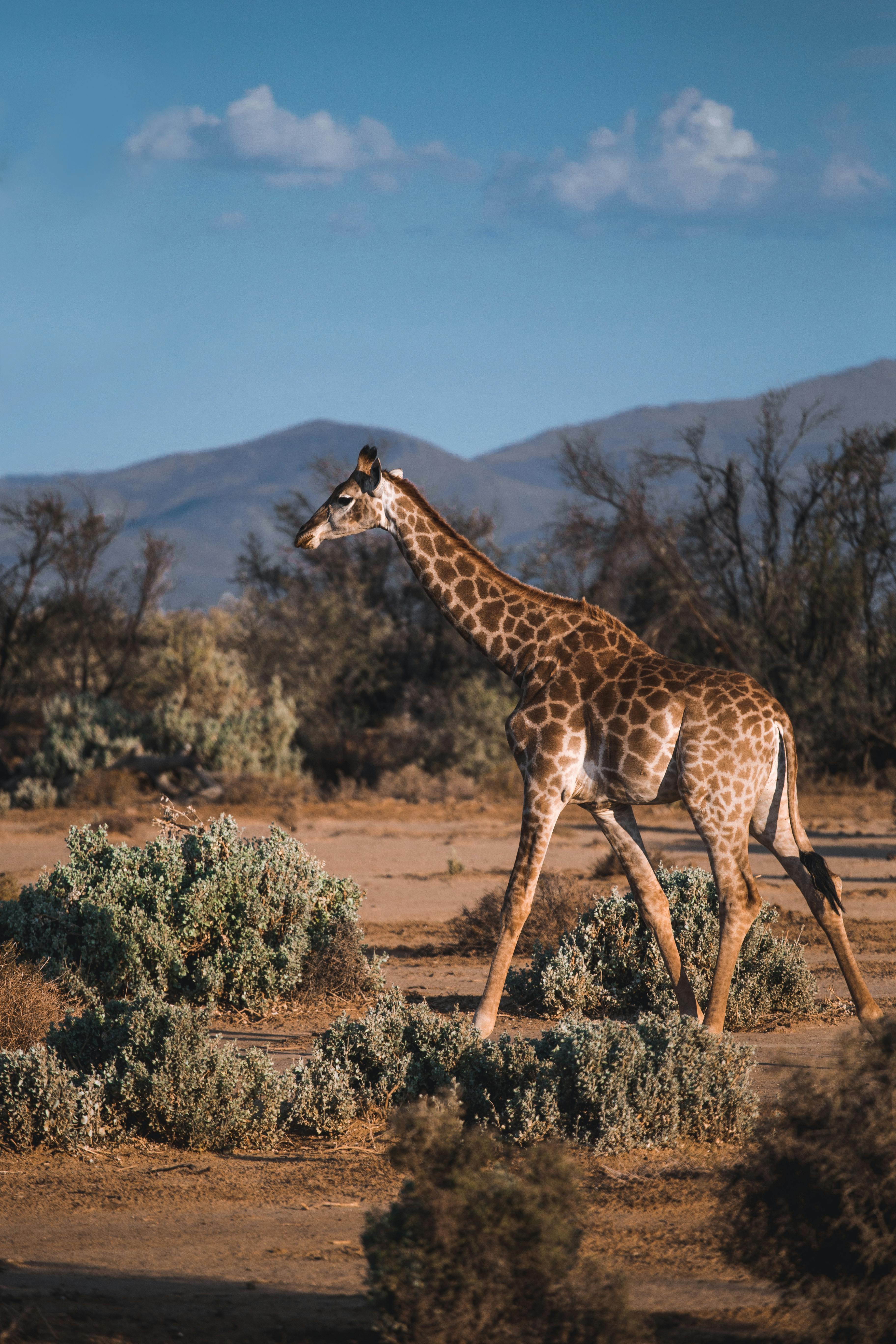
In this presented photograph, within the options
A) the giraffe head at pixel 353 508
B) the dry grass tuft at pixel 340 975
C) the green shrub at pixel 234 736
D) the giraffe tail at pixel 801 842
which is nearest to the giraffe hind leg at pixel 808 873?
the giraffe tail at pixel 801 842

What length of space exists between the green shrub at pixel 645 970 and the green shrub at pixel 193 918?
1459mm

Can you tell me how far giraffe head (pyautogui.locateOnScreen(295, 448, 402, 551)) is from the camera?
738 centimetres

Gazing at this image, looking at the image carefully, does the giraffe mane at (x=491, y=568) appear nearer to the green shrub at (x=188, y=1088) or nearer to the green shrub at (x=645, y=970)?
the green shrub at (x=645, y=970)

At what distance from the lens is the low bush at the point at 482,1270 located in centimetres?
336

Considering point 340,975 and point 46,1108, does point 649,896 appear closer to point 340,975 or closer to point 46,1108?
point 340,975

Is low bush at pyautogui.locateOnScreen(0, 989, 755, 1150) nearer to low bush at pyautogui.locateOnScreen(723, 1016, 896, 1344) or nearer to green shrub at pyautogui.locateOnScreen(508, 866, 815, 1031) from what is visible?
low bush at pyautogui.locateOnScreen(723, 1016, 896, 1344)

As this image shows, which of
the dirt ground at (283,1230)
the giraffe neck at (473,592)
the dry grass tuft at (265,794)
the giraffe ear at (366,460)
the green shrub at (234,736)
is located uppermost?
the giraffe ear at (366,460)

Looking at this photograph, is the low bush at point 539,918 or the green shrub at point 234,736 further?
the green shrub at point 234,736

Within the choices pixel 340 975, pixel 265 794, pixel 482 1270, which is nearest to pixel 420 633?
pixel 265 794

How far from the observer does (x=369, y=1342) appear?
3701 millimetres

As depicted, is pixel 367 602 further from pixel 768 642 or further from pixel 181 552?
pixel 768 642

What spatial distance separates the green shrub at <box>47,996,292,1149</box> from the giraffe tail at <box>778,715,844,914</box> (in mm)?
2770

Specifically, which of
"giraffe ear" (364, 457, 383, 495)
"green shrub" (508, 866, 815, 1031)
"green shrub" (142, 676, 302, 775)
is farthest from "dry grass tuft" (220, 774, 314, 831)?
"giraffe ear" (364, 457, 383, 495)

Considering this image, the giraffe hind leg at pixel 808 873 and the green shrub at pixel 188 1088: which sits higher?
the giraffe hind leg at pixel 808 873
